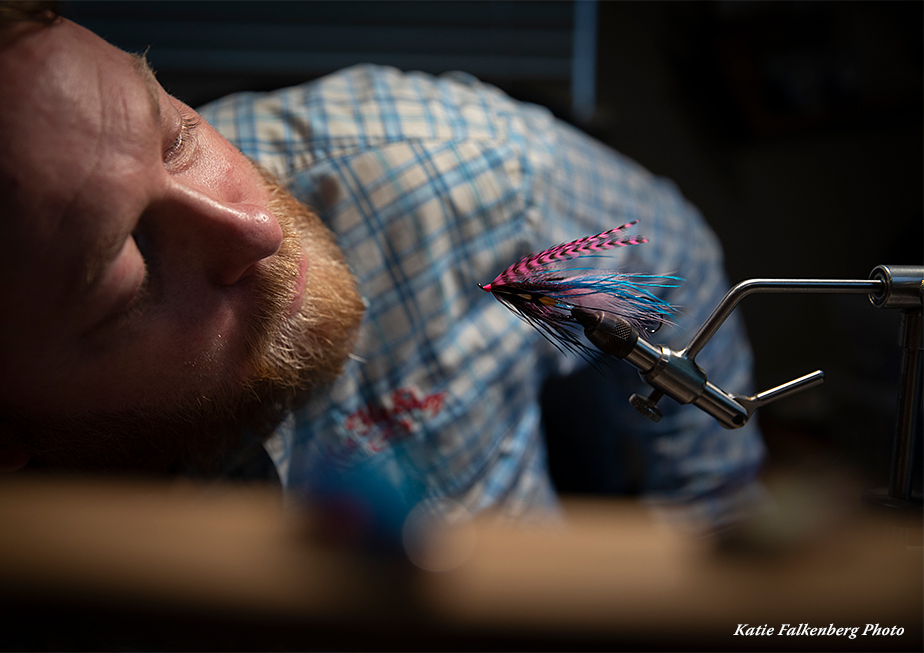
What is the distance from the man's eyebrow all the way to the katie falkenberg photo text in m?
0.46

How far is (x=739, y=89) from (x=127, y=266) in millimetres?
1304

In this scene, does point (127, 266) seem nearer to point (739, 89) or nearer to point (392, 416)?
point (392, 416)

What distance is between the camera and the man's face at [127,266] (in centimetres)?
35

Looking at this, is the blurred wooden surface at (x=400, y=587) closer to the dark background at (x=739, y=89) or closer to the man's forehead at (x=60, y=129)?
the man's forehead at (x=60, y=129)

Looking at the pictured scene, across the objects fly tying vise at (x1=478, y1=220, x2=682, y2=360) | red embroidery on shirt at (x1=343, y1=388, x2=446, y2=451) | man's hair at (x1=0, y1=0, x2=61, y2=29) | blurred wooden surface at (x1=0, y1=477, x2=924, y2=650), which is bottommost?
red embroidery on shirt at (x1=343, y1=388, x2=446, y2=451)

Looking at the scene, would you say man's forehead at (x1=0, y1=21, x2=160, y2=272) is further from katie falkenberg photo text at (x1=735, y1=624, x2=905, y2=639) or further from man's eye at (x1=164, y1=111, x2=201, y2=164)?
katie falkenberg photo text at (x1=735, y1=624, x2=905, y2=639)

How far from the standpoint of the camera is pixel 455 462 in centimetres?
74

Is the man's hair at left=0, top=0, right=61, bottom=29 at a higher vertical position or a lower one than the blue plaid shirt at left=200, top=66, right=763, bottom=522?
higher

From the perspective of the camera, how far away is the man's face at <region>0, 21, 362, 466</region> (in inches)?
13.6

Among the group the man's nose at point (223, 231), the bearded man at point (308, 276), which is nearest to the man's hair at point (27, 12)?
the bearded man at point (308, 276)

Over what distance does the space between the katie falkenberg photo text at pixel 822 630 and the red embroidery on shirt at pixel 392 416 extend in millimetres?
464

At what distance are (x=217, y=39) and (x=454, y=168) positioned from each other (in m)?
0.87

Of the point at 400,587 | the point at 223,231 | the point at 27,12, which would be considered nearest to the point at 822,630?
the point at 400,587

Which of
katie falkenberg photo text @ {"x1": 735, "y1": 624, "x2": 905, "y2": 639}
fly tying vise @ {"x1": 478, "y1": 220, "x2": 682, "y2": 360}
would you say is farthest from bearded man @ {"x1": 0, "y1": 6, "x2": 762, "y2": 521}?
katie falkenberg photo text @ {"x1": 735, "y1": 624, "x2": 905, "y2": 639}
